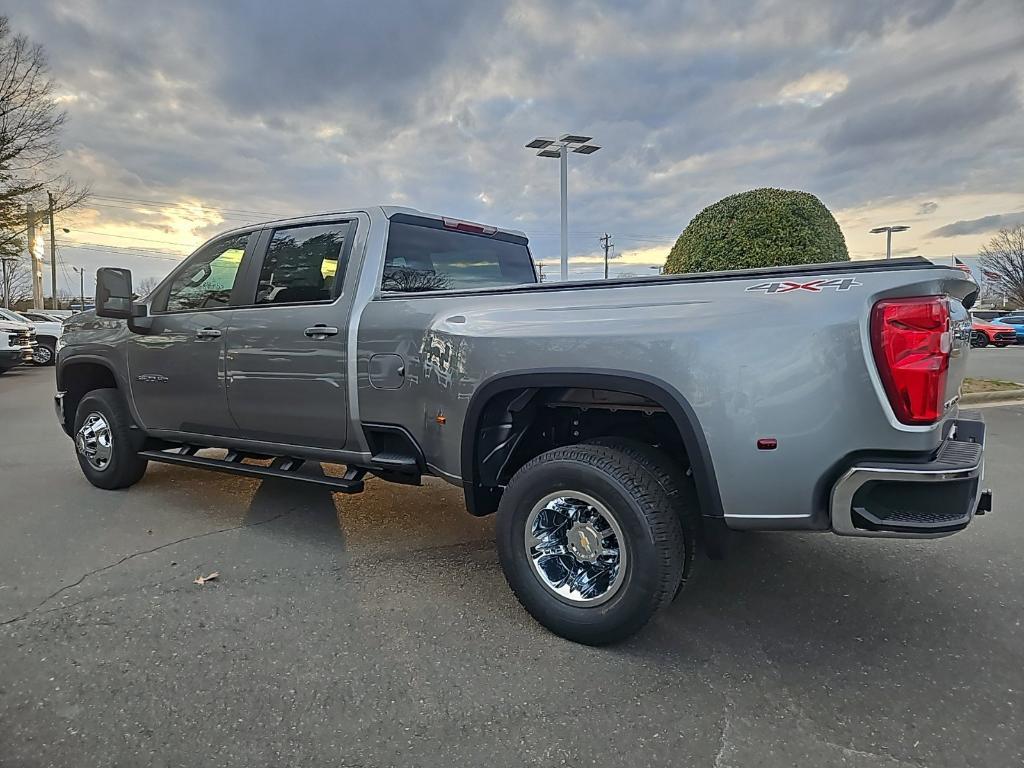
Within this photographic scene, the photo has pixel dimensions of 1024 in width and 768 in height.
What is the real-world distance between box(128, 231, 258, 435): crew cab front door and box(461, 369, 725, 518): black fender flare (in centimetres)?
217

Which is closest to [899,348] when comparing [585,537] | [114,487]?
[585,537]

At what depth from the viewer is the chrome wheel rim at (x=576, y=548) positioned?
2834 millimetres

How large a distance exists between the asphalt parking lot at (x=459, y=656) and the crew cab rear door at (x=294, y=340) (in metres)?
0.75

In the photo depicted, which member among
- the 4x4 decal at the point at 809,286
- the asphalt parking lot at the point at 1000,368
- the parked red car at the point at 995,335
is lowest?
the asphalt parking lot at the point at 1000,368

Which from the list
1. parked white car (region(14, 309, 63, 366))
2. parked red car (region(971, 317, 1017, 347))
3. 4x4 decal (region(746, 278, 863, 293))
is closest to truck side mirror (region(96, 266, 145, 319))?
4x4 decal (region(746, 278, 863, 293))

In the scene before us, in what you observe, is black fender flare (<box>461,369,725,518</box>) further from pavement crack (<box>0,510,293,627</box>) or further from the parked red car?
the parked red car

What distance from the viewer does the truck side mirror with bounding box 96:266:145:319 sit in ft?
14.9

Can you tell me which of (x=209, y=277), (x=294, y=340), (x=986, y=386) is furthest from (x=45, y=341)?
(x=986, y=386)

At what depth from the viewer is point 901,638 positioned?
295cm

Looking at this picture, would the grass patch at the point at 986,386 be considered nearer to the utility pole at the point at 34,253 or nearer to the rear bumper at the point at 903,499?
the rear bumper at the point at 903,499

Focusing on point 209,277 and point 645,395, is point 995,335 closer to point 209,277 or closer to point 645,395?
point 645,395

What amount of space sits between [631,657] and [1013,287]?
191ft

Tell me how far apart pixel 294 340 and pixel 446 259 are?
3.59 feet

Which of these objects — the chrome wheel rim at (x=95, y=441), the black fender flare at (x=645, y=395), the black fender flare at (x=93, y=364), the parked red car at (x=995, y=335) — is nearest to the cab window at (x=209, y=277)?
the black fender flare at (x=93, y=364)
